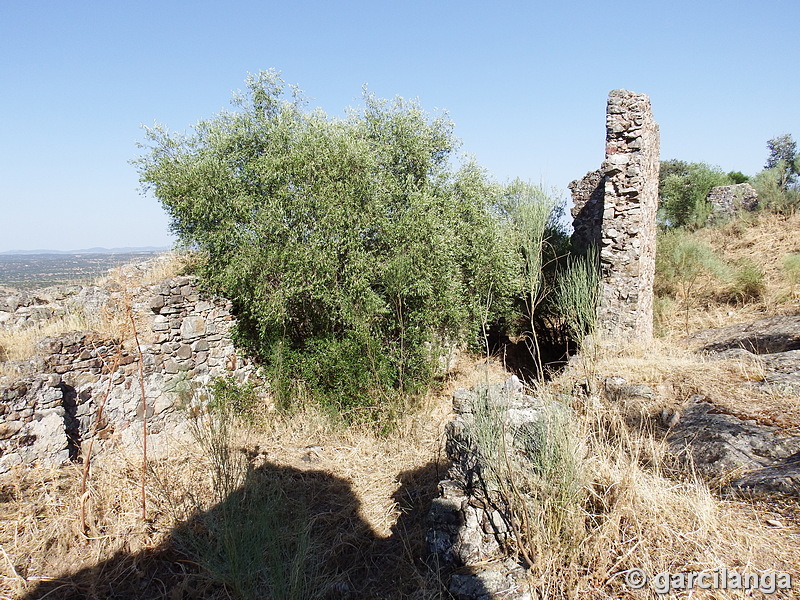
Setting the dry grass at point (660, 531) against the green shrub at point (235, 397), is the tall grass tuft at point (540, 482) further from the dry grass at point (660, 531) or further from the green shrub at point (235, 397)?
the green shrub at point (235, 397)

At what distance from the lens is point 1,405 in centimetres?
558

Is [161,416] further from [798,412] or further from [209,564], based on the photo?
[798,412]

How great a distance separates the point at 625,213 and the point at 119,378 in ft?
28.1

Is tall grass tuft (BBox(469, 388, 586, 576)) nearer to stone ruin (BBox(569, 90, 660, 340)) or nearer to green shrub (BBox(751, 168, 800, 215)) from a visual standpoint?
stone ruin (BBox(569, 90, 660, 340))

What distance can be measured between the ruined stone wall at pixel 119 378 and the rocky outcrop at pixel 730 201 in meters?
16.6

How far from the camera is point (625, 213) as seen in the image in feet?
25.9

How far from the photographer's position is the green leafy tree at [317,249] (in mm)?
7410

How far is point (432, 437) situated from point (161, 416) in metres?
4.49

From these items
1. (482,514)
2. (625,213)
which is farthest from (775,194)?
(482,514)

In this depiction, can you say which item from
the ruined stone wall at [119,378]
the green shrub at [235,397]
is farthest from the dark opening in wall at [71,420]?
the green shrub at [235,397]

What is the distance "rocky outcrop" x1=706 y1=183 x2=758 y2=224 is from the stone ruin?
1044 cm

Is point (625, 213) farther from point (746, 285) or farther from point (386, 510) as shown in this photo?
point (386, 510)

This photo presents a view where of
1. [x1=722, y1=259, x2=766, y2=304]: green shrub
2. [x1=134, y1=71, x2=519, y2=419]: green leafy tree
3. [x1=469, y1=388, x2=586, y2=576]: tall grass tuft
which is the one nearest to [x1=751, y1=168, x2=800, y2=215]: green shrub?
[x1=722, y1=259, x2=766, y2=304]: green shrub

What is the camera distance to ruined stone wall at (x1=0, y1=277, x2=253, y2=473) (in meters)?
5.75
